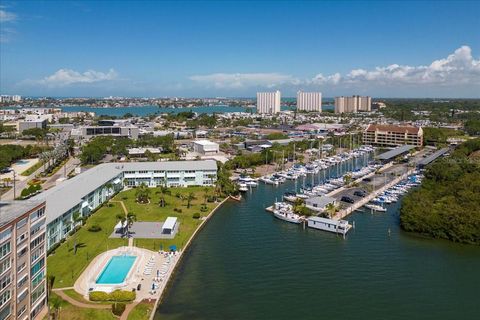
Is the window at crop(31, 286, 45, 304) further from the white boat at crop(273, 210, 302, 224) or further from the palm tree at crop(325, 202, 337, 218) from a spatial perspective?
the palm tree at crop(325, 202, 337, 218)

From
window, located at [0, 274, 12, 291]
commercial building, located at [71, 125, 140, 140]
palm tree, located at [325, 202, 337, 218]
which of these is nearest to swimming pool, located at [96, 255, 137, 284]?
window, located at [0, 274, 12, 291]

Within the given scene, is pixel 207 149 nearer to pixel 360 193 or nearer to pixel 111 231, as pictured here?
pixel 360 193

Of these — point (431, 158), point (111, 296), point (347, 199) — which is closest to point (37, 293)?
point (111, 296)

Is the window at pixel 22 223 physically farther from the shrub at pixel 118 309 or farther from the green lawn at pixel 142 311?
the green lawn at pixel 142 311

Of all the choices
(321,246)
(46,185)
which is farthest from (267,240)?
(46,185)

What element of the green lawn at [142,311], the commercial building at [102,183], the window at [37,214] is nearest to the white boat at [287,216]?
the commercial building at [102,183]

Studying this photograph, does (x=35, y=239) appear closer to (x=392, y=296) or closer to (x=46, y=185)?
(x=392, y=296)
